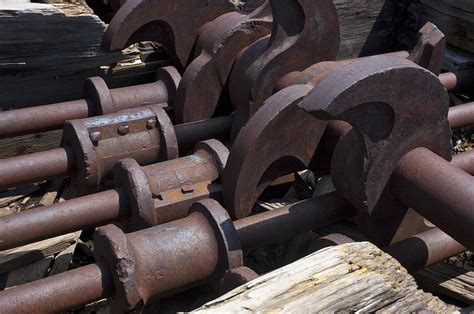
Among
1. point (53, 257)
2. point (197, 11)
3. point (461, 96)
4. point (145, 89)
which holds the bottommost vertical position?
point (53, 257)

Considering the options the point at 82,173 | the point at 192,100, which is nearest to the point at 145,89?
the point at 192,100

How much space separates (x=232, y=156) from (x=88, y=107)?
37.5 inches

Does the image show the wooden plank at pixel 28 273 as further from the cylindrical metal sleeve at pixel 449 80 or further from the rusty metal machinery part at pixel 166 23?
the cylindrical metal sleeve at pixel 449 80

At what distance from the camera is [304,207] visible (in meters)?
2.30

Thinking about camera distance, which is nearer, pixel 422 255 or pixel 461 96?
pixel 422 255

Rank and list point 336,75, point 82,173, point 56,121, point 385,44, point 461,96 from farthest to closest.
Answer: point 385,44 < point 461,96 < point 56,121 < point 82,173 < point 336,75

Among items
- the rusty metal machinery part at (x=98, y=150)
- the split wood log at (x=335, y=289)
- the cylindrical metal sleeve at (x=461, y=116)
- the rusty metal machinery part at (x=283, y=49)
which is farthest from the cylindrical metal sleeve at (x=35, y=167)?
the cylindrical metal sleeve at (x=461, y=116)

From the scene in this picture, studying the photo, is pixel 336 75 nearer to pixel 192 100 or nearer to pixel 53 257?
pixel 192 100

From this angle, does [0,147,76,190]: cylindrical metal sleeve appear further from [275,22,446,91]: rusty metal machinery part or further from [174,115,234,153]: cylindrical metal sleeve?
[275,22,446,91]: rusty metal machinery part

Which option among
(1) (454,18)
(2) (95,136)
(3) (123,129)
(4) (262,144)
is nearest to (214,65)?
(3) (123,129)

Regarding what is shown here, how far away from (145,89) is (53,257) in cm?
91

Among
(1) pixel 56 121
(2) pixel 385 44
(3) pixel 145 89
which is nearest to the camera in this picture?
(1) pixel 56 121

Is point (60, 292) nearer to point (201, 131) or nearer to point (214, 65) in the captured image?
point (201, 131)

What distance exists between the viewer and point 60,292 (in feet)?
6.34
